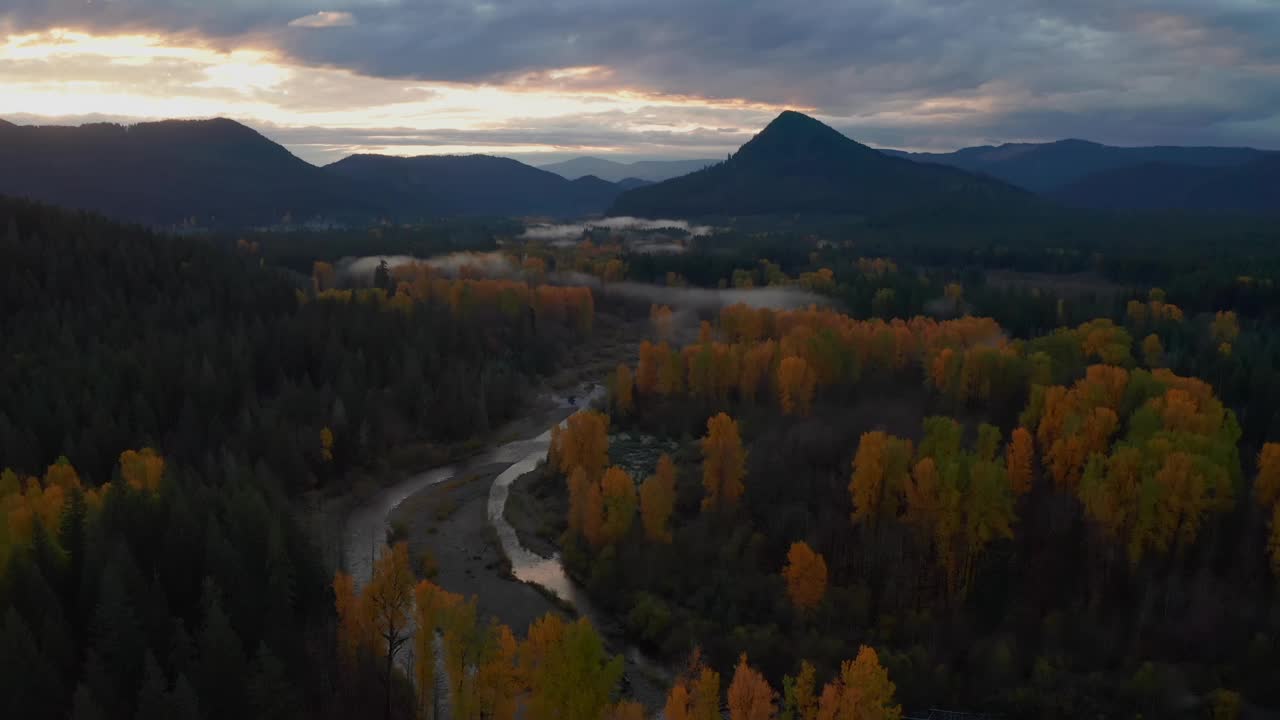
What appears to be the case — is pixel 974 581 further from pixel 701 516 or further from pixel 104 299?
pixel 104 299

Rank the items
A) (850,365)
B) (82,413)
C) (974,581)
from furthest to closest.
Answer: (850,365) → (82,413) → (974,581)

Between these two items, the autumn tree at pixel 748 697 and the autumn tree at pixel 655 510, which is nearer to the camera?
the autumn tree at pixel 748 697

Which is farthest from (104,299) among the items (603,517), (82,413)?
(603,517)

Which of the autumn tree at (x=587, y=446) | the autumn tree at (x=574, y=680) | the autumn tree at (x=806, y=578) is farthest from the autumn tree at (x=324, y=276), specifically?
the autumn tree at (x=574, y=680)

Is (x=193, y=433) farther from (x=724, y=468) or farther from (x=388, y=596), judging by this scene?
(x=724, y=468)

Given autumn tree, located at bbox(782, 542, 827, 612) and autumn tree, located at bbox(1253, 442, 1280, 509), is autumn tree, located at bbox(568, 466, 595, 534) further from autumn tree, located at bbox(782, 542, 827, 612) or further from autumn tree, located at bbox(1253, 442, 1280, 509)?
autumn tree, located at bbox(1253, 442, 1280, 509)

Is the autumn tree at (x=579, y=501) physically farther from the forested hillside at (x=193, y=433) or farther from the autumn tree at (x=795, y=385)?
the autumn tree at (x=795, y=385)
